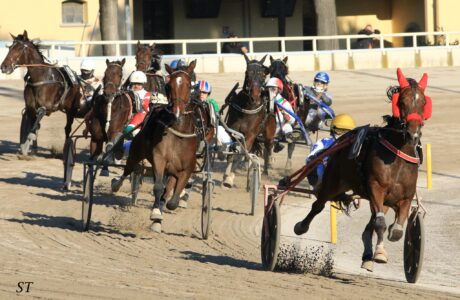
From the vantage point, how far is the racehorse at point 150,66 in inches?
786

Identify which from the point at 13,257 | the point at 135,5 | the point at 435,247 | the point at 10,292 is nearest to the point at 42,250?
the point at 13,257

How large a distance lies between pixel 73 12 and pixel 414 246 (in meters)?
32.3

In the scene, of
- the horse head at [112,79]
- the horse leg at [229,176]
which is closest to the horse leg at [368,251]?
the horse head at [112,79]

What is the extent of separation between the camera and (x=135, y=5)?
147 feet

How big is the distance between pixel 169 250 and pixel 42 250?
1397 millimetres

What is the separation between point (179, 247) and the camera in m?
13.6

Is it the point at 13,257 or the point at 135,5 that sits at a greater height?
the point at 135,5

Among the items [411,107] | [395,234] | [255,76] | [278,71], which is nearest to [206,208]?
[395,234]

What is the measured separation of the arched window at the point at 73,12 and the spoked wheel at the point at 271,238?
102 feet

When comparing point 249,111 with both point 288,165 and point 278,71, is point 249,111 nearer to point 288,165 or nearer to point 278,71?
point 278,71

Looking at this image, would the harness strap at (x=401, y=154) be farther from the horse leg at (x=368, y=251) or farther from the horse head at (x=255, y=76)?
the horse head at (x=255, y=76)

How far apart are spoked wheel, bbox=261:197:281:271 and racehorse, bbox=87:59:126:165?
5041 millimetres

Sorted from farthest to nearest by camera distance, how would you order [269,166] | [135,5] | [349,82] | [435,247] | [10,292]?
1. [135,5]
2. [349,82]
3. [269,166]
4. [435,247]
5. [10,292]

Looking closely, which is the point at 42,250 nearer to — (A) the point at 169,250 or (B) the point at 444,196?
(A) the point at 169,250
